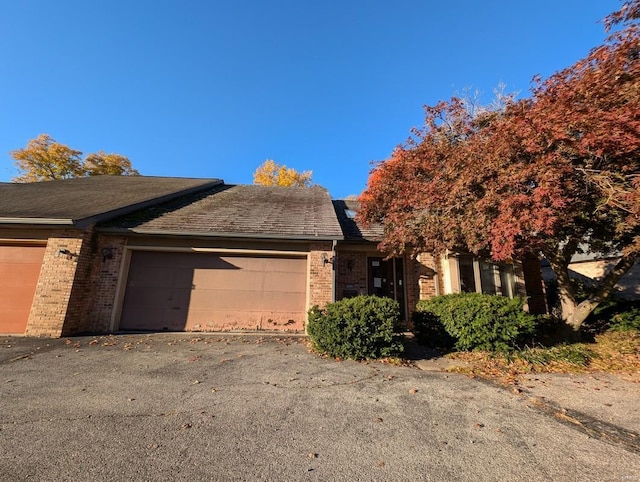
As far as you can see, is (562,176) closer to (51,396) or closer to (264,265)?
(264,265)

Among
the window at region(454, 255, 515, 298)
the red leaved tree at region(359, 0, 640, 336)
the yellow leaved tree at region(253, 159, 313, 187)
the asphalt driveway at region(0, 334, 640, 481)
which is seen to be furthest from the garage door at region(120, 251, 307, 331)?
the yellow leaved tree at region(253, 159, 313, 187)

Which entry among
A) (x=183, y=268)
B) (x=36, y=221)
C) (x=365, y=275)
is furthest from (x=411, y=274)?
(x=36, y=221)

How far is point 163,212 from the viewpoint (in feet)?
31.4

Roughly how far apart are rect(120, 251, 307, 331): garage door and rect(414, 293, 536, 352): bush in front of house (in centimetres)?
397

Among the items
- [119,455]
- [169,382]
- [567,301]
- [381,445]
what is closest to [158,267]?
[169,382]

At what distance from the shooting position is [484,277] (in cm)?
965

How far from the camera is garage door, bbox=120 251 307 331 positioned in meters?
8.27

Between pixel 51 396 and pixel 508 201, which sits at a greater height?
pixel 508 201

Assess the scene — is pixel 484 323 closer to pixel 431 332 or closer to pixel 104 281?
pixel 431 332

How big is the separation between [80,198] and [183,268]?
15.6 ft

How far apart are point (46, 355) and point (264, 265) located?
5012mm

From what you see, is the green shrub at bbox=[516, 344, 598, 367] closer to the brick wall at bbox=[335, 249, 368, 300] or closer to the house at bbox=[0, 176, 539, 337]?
the house at bbox=[0, 176, 539, 337]

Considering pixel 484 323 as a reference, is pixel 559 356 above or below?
below

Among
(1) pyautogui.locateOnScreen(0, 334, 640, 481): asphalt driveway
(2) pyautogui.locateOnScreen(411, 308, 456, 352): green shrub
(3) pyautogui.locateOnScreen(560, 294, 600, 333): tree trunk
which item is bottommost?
(1) pyautogui.locateOnScreen(0, 334, 640, 481): asphalt driveway
